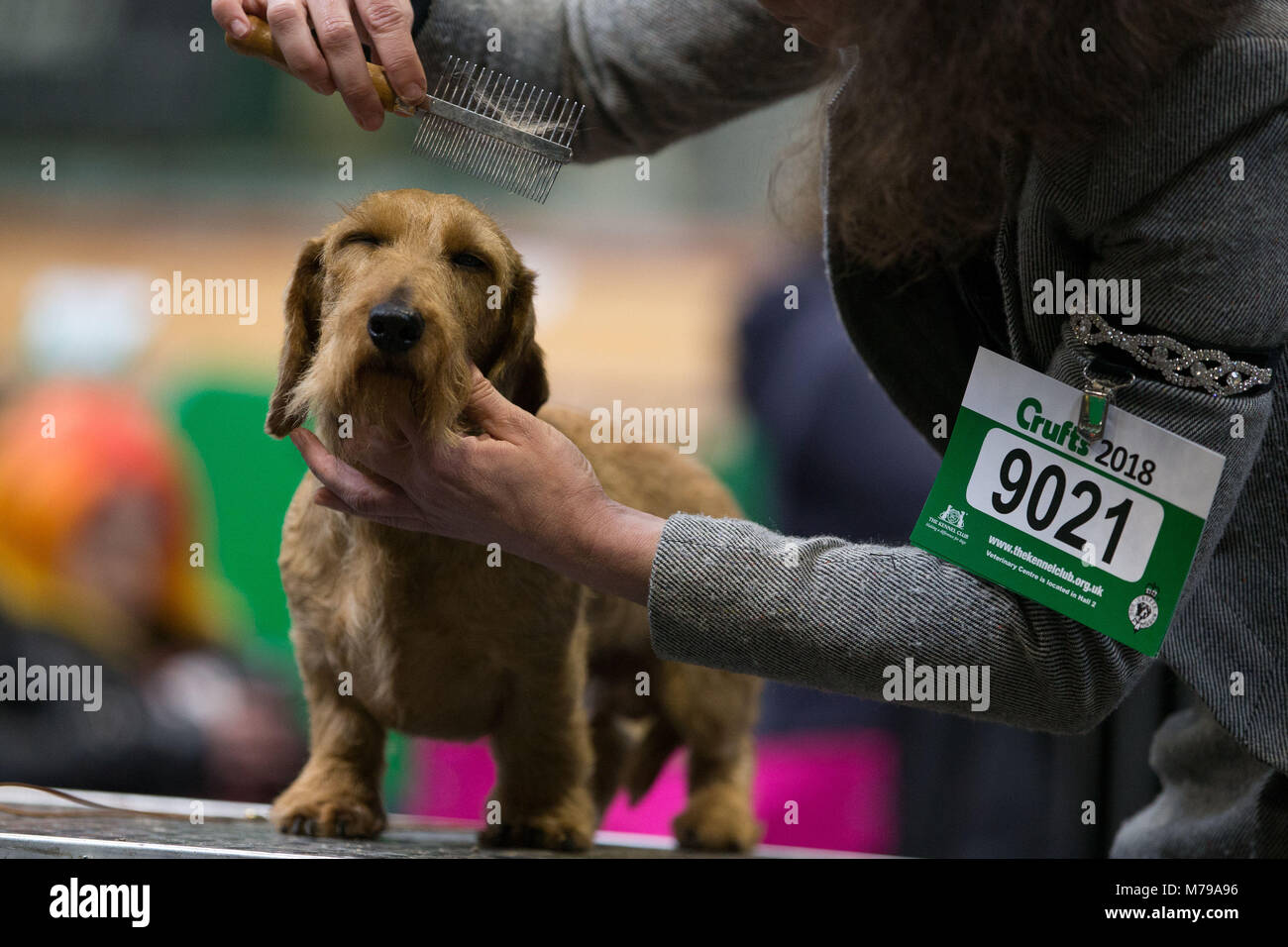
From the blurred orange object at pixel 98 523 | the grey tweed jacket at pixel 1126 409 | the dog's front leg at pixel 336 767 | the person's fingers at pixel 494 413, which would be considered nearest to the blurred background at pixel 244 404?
the blurred orange object at pixel 98 523

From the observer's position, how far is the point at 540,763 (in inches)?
66.8

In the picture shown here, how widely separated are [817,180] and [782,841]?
139cm

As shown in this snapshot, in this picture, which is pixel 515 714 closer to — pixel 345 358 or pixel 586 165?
pixel 345 358

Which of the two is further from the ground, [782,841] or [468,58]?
[468,58]

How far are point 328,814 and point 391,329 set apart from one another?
2.27ft

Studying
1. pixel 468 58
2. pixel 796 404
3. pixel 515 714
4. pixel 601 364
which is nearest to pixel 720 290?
pixel 796 404

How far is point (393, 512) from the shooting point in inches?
56.0

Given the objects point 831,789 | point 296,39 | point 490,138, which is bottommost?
point 831,789

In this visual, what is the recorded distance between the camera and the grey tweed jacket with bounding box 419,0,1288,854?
4.04 feet

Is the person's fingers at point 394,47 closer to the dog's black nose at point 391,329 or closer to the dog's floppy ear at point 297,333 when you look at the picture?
the dog's floppy ear at point 297,333

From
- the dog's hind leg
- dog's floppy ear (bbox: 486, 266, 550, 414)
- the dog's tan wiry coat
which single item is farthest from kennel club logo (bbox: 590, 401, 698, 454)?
the dog's hind leg

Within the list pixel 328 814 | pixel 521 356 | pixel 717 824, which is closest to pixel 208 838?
pixel 328 814

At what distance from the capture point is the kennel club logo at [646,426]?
189 centimetres

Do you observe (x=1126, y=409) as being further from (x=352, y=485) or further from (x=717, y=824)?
(x=717, y=824)
